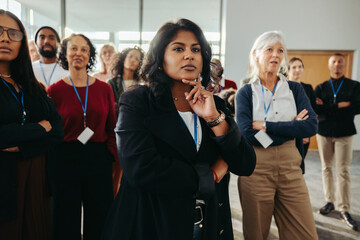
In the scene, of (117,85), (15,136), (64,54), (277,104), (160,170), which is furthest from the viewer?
(117,85)

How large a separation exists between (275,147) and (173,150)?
3.45ft

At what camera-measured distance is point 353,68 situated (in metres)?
6.52

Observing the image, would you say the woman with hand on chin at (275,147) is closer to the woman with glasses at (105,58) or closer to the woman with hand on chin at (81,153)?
the woman with hand on chin at (81,153)

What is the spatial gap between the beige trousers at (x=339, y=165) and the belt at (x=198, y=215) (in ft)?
8.61

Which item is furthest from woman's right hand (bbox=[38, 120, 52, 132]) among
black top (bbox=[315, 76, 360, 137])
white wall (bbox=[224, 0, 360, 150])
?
white wall (bbox=[224, 0, 360, 150])

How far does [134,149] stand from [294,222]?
1.38 meters

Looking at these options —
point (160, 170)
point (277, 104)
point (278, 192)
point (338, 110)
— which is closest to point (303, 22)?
point (338, 110)

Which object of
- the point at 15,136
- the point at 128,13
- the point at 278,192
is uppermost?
the point at 128,13

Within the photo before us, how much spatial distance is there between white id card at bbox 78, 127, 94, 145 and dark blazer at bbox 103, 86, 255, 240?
3.16 ft

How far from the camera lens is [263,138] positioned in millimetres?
1851

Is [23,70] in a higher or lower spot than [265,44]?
lower

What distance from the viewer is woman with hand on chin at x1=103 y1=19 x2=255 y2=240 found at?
107 cm

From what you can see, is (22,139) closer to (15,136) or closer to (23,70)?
(15,136)

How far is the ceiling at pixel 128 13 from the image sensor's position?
23.5ft
